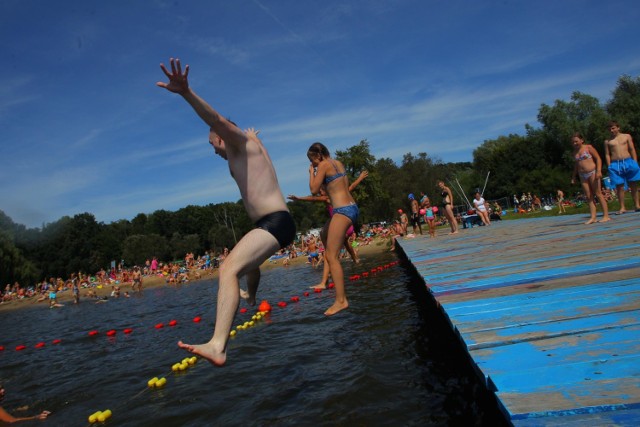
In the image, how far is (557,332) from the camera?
2572mm

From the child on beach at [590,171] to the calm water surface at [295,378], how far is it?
4290 millimetres

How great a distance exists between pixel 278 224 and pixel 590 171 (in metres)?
8.59

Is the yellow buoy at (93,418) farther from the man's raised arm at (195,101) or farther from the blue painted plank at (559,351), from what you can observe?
the blue painted plank at (559,351)

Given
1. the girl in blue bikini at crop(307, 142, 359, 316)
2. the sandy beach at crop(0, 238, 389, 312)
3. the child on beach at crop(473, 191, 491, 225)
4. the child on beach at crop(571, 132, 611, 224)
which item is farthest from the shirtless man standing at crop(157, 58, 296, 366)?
the sandy beach at crop(0, 238, 389, 312)

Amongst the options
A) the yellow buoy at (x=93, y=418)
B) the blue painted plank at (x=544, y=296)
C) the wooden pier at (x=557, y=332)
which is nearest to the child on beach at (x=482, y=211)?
→ the wooden pier at (x=557, y=332)

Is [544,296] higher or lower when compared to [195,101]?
lower

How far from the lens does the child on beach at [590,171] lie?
8984mm

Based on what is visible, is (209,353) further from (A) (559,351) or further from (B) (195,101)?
(A) (559,351)

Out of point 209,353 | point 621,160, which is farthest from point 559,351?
point 621,160

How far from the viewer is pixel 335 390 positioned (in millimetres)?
4234

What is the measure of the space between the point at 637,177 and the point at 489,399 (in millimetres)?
8284

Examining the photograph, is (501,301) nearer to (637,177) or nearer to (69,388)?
(69,388)

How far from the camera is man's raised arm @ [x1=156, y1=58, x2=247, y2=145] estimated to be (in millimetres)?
3061

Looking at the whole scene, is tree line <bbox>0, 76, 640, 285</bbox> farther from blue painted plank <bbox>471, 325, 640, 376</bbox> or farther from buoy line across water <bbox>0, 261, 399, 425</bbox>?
blue painted plank <bbox>471, 325, 640, 376</bbox>
